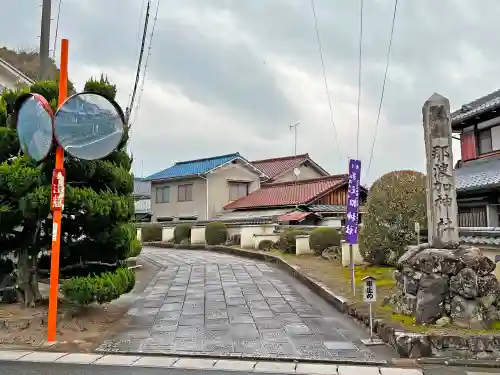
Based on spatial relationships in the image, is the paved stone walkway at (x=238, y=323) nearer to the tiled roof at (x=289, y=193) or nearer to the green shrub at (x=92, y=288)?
the green shrub at (x=92, y=288)

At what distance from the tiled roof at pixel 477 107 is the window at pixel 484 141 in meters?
1.19

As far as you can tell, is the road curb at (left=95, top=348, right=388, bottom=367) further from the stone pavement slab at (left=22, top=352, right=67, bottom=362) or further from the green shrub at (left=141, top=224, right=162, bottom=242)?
the green shrub at (left=141, top=224, right=162, bottom=242)

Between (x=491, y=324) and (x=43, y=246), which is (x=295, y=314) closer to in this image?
(x=491, y=324)

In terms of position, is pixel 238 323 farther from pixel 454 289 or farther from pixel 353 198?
pixel 353 198

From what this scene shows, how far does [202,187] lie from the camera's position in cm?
3659

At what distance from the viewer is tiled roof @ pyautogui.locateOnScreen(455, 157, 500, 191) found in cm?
1617

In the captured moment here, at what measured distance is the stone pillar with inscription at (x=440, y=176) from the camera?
803 centimetres

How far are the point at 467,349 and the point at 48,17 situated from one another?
1279 cm

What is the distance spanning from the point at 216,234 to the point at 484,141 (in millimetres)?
15505

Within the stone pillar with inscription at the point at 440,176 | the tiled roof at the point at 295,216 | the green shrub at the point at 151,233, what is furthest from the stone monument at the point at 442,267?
the green shrub at the point at 151,233

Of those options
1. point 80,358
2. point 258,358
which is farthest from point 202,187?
point 258,358

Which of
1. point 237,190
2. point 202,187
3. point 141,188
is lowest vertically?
point 237,190

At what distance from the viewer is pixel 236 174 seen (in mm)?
38344

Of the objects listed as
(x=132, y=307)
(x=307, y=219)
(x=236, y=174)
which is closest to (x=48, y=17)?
(x=132, y=307)
